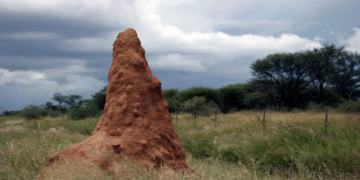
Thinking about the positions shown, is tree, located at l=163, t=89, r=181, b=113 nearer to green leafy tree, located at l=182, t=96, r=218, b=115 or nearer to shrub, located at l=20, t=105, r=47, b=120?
green leafy tree, located at l=182, t=96, r=218, b=115

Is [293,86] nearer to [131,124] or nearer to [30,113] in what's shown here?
[30,113]

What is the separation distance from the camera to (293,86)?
3772 cm

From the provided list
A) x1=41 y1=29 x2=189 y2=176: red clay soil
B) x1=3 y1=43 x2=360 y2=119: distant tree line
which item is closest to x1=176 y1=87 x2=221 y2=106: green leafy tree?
x1=3 y1=43 x2=360 y2=119: distant tree line

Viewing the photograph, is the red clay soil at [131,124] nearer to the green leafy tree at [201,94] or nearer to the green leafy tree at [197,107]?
the green leafy tree at [197,107]

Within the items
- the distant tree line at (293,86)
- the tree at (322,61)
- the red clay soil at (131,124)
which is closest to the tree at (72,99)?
the distant tree line at (293,86)

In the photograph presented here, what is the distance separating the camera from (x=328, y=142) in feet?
28.0

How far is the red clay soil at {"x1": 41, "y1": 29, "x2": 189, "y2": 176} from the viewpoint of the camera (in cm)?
469

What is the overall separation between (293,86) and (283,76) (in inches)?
56.9

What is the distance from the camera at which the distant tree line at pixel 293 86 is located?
117ft

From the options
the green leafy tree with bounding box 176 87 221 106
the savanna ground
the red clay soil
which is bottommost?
the savanna ground

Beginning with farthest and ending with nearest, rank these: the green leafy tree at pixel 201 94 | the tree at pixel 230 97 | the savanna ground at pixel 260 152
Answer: the tree at pixel 230 97 < the green leafy tree at pixel 201 94 < the savanna ground at pixel 260 152

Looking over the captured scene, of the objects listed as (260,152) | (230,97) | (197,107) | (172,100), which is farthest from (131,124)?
(230,97)

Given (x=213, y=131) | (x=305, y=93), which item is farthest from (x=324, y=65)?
(x=213, y=131)

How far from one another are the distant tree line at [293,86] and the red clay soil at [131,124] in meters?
27.4
